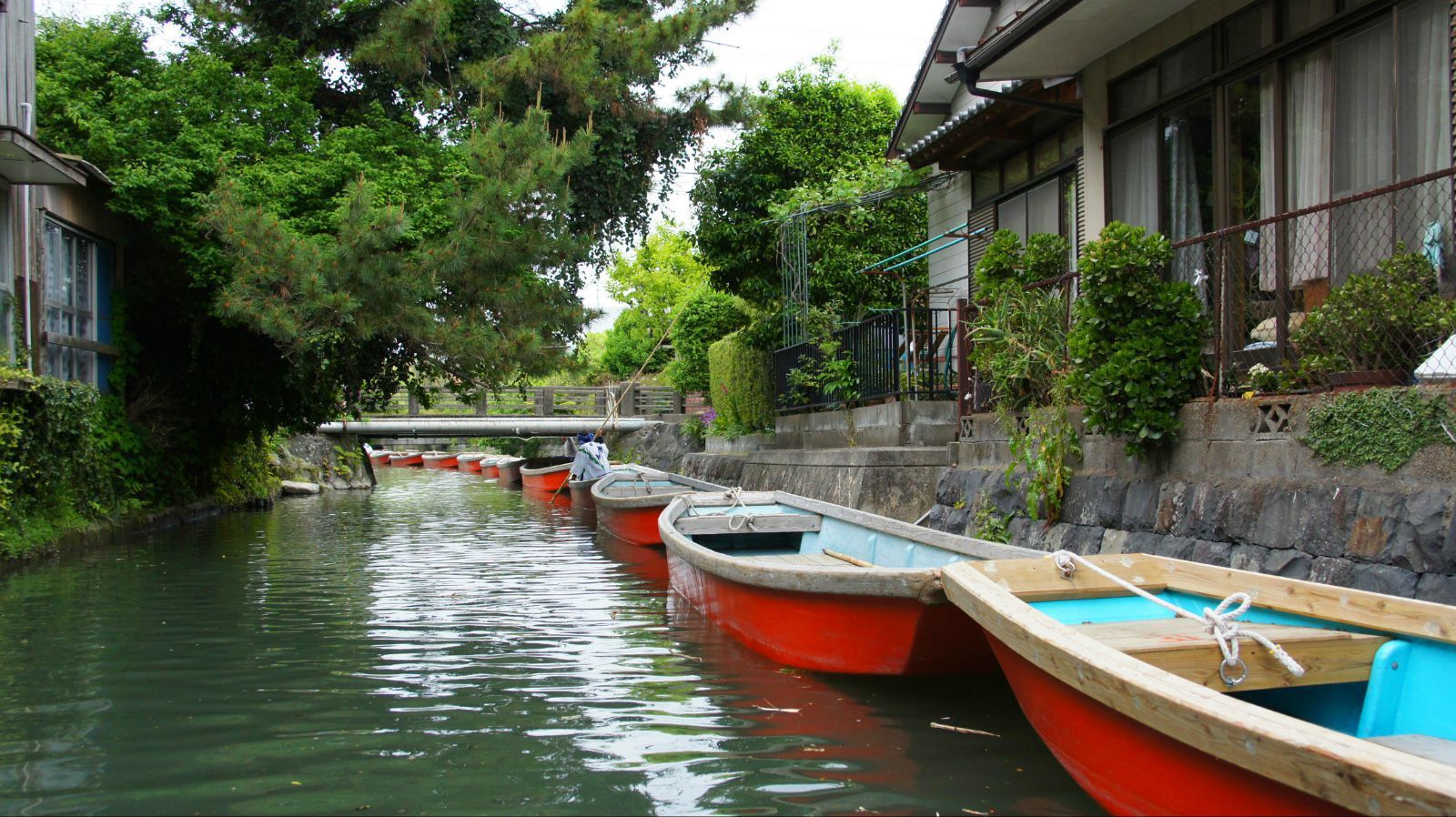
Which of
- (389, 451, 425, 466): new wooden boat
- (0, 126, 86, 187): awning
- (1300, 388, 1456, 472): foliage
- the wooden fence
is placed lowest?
(389, 451, 425, 466): new wooden boat

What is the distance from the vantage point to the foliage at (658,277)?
46125 millimetres

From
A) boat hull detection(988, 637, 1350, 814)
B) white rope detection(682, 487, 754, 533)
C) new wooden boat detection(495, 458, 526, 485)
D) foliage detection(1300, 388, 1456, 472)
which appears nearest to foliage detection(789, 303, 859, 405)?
white rope detection(682, 487, 754, 533)

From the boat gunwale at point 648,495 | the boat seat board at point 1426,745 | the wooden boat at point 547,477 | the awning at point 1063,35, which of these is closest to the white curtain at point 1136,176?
the awning at point 1063,35

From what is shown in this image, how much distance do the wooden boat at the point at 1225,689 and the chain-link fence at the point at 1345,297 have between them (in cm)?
179

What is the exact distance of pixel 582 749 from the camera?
4.73 meters

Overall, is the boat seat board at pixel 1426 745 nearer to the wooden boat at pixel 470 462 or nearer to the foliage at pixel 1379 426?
the foliage at pixel 1379 426

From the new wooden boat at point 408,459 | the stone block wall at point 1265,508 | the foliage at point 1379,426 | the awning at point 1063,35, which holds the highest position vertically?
the awning at point 1063,35

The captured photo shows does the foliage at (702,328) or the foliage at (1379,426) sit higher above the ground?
the foliage at (702,328)

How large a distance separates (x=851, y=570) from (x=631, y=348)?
4153cm

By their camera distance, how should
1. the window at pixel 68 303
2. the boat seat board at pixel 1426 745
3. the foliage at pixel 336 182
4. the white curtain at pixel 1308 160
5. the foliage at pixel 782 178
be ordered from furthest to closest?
1. the foliage at pixel 782 178
2. the foliage at pixel 336 182
3. the window at pixel 68 303
4. the white curtain at pixel 1308 160
5. the boat seat board at pixel 1426 745

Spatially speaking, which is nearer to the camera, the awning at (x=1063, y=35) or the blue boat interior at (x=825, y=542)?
the blue boat interior at (x=825, y=542)

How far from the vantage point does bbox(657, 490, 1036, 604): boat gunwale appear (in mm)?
4926

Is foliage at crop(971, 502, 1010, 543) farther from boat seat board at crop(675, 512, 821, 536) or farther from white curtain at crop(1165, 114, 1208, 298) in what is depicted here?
white curtain at crop(1165, 114, 1208, 298)

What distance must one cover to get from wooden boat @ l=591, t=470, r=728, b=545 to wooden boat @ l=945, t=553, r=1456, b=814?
6588 mm
